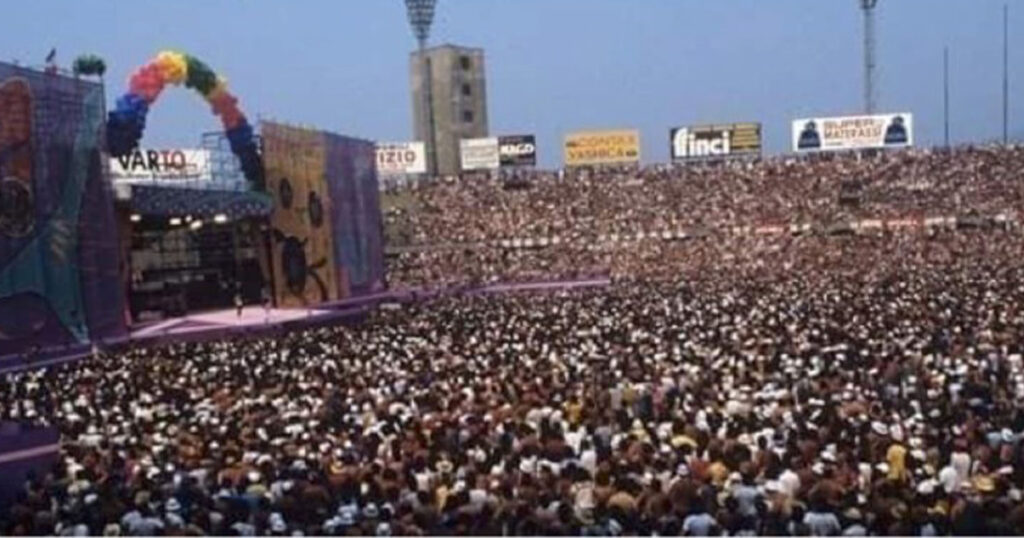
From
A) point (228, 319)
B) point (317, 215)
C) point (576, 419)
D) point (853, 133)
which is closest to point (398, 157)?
point (853, 133)

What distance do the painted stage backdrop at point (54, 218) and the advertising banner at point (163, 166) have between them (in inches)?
230

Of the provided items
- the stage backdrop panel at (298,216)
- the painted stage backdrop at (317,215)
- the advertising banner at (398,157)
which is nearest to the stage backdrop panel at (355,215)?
the painted stage backdrop at (317,215)

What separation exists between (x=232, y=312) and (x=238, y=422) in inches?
873

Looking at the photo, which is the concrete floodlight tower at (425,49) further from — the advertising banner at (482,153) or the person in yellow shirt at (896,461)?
the person in yellow shirt at (896,461)

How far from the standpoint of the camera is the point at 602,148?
243 ft

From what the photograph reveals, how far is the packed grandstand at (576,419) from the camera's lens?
9.13 meters

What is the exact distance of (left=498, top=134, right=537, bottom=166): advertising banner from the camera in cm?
7500

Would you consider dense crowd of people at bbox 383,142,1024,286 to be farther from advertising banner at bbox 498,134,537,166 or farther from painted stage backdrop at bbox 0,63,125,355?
painted stage backdrop at bbox 0,63,125,355

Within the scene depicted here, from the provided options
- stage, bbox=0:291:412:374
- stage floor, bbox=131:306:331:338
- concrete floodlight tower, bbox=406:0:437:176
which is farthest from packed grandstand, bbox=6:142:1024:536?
concrete floodlight tower, bbox=406:0:437:176

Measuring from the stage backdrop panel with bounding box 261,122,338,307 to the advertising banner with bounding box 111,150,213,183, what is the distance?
225 cm

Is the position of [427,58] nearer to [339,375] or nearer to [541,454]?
[339,375]

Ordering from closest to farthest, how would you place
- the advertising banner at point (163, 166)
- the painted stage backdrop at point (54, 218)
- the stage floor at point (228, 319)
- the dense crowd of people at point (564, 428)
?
1. the dense crowd of people at point (564, 428)
2. the painted stage backdrop at point (54, 218)
3. the stage floor at point (228, 319)
4. the advertising banner at point (163, 166)

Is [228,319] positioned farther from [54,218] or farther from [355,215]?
[355,215]

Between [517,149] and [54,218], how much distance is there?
49001 millimetres
